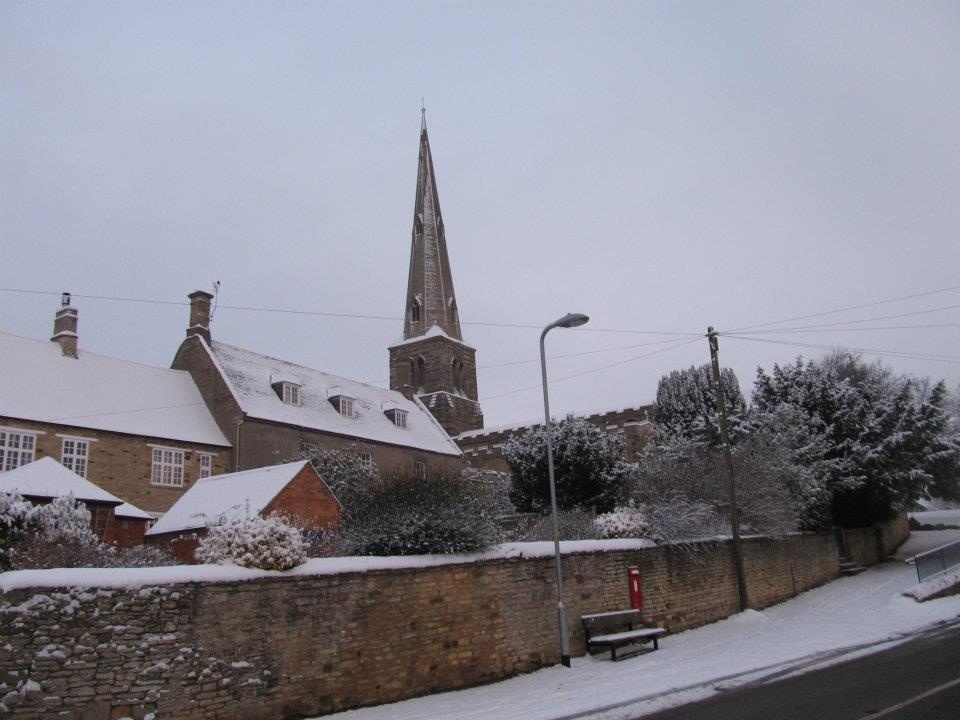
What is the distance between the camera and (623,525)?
1942cm

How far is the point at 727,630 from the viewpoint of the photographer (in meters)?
19.2

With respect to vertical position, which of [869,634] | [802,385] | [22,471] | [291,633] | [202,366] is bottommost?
[869,634]

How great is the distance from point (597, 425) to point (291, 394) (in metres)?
22.5

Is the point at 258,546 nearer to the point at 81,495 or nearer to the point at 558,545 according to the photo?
the point at 558,545

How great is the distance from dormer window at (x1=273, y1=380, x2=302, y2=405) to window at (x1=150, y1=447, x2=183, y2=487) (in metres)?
7.31

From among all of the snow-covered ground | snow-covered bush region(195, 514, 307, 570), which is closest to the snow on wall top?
snow-covered bush region(195, 514, 307, 570)

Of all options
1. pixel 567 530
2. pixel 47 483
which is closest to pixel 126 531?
pixel 47 483

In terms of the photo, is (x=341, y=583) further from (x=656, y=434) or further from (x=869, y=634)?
(x=656, y=434)

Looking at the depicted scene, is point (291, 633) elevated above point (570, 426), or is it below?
below

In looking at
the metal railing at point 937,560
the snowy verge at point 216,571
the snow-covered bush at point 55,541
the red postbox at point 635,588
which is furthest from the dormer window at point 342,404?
the metal railing at point 937,560

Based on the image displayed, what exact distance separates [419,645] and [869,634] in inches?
437

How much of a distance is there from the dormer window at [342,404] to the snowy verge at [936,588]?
2978 centimetres

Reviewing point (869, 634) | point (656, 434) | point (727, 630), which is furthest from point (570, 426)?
point (869, 634)

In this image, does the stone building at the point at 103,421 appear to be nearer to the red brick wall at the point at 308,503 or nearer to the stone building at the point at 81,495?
the stone building at the point at 81,495
